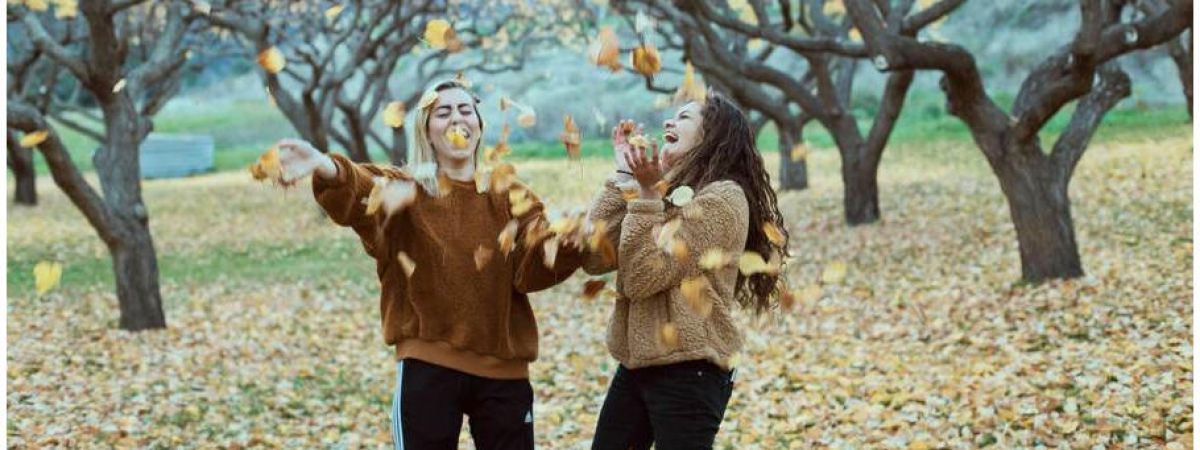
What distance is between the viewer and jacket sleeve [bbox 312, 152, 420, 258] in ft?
13.2

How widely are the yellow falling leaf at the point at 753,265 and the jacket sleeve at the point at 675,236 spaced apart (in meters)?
0.17

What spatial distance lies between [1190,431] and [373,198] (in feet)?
14.9

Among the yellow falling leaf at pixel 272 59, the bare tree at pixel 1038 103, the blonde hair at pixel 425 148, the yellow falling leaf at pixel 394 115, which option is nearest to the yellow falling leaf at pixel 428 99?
the blonde hair at pixel 425 148

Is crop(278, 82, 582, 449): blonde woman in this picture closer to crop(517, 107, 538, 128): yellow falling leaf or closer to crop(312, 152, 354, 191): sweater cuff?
crop(312, 152, 354, 191): sweater cuff

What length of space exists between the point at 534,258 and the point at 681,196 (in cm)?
46

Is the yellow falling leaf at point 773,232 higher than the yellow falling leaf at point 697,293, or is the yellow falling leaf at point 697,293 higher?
the yellow falling leaf at point 773,232

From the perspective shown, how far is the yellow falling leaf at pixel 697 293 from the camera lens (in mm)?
4172

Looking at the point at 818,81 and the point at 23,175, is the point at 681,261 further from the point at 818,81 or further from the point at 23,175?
the point at 23,175

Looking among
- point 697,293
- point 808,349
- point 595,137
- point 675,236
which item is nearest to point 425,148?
point 675,236

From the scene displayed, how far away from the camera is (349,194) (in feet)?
13.3

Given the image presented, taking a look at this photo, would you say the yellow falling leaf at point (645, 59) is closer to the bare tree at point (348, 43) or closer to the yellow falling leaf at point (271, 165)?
the yellow falling leaf at point (271, 165)

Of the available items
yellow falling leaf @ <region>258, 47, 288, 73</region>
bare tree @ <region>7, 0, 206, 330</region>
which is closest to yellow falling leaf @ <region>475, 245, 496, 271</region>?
yellow falling leaf @ <region>258, 47, 288, 73</region>

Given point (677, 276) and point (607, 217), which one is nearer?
point (677, 276)

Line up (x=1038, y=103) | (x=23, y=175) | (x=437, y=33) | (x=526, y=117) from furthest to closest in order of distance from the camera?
1. (x=23, y=175)
2. (x=1038, y=103)
3. (x=526, y=117)
4. (x=437, y=33)
